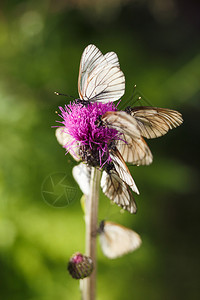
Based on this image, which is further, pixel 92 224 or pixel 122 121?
pixel 92 224

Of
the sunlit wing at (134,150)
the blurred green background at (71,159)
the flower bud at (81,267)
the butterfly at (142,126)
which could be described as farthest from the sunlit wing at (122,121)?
the blurred green background at (71,159)

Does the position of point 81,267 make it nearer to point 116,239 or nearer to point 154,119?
point 116,239

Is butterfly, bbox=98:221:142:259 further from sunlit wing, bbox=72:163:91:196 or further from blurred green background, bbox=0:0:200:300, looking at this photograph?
blurred green background, bbox=0:0:200:300

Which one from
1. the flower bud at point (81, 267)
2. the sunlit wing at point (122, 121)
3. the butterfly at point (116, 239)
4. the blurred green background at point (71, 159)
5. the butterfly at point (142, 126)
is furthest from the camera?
the blurred green background at point (71, 159)

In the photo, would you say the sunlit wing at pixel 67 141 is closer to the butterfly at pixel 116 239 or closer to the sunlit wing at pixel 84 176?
the sunlit wing at pixel 84 176

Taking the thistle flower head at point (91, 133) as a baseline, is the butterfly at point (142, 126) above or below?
below

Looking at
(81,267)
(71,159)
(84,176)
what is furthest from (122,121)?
(71,159)


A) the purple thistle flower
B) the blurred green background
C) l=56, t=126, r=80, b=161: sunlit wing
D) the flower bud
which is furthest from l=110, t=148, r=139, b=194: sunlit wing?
the blurred green background

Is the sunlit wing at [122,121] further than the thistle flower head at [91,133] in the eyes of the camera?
No
